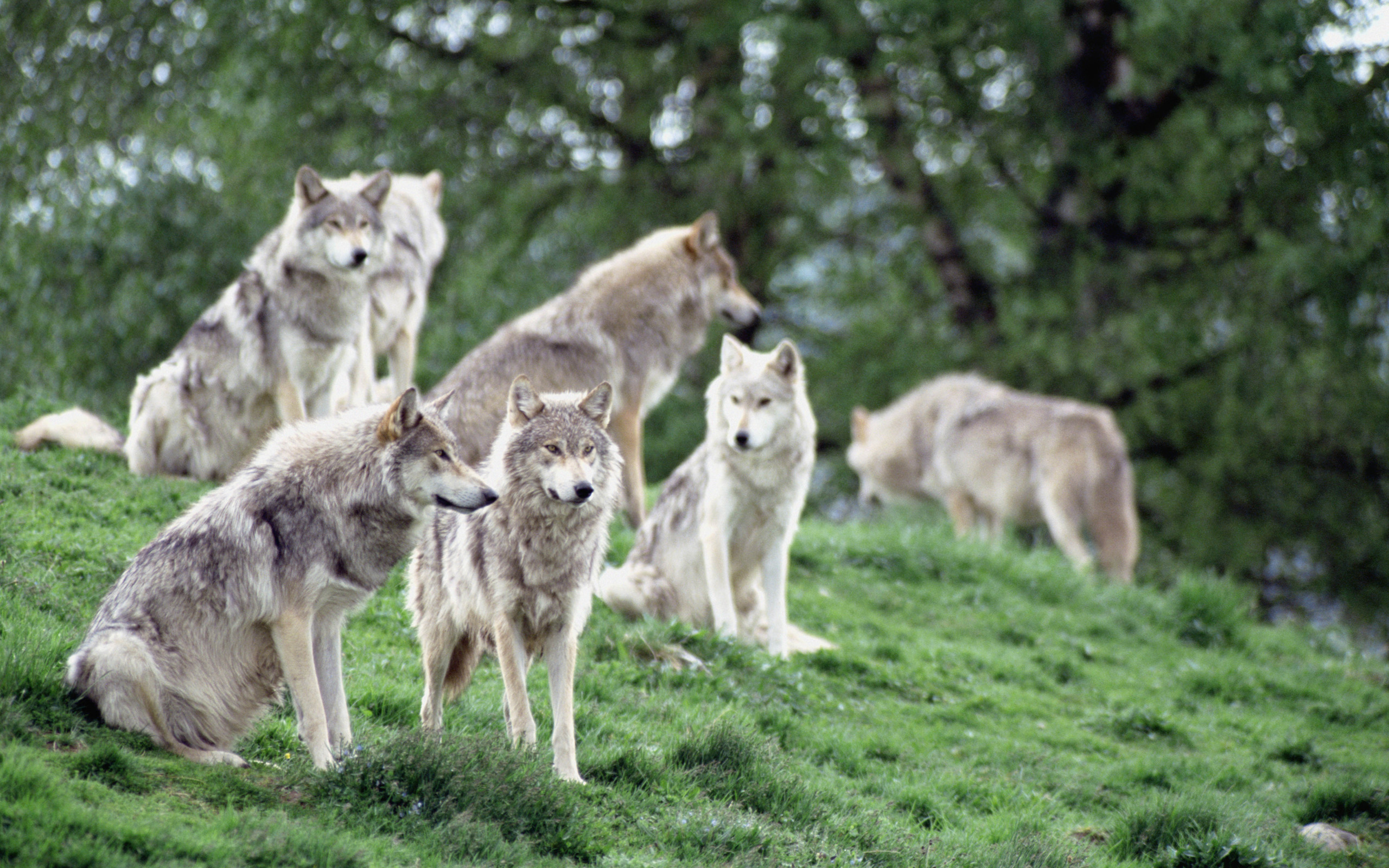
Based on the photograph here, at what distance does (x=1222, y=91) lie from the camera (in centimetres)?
1548

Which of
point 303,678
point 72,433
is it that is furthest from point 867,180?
point 303,678

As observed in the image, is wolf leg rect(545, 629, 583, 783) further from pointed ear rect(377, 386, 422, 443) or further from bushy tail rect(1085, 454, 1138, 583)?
bushy tail rect(1085, 454, 1138, 583)

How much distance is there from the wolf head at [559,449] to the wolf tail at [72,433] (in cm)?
458

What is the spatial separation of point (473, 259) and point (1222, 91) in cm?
1087

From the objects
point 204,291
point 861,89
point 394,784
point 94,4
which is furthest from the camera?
point 861,89

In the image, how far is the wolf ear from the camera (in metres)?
9.66

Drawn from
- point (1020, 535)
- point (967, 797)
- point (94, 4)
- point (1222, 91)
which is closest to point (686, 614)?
point (967, 797)

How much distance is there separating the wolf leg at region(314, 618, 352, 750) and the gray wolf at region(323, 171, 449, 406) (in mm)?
4276

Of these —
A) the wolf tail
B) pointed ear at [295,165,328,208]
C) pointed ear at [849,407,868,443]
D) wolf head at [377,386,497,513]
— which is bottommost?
pointed ear at [849,407,868,443]

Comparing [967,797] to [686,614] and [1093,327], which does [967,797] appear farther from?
[1093,327]

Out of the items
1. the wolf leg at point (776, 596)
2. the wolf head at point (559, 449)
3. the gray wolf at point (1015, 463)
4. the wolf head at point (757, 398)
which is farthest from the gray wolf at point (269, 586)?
the gray wolf at point (1015, 463)

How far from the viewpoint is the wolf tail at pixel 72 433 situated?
323 inches

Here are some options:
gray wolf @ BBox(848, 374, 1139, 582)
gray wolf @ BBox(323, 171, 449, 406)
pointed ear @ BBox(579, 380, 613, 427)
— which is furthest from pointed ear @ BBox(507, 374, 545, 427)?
gray wolf @ BBox(848, 374, 1139, 582)

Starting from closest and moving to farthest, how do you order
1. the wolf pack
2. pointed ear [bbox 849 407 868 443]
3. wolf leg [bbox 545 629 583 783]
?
the wolf pack, wolf leg [bbox 545 629 583 783], pointed ear [bbox 849 407 868 443]
